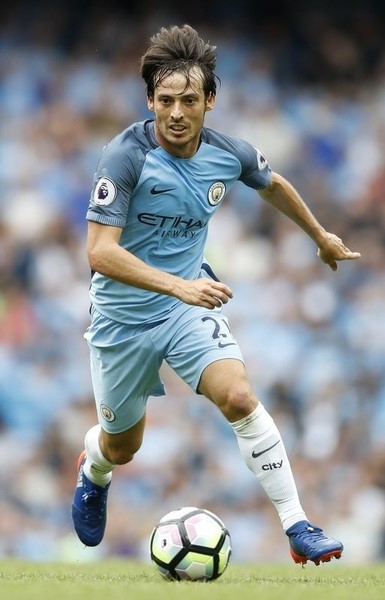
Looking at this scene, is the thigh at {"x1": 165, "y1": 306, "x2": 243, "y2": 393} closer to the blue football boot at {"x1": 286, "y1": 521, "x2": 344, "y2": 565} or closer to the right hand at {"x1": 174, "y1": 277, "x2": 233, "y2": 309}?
the right hand at {"x1": 174, "y1": 277, "x2": 233, "y2": 309}

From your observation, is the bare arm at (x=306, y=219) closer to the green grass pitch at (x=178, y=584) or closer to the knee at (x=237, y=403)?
the knee at (x=237, y=403)

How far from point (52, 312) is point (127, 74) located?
3.00m

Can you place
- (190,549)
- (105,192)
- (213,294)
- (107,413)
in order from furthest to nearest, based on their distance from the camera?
(107,413), (105,192), (190,549), (213,294)

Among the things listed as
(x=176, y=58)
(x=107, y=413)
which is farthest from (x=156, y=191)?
(x=107, y=413)

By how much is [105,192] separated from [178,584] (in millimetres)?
1861

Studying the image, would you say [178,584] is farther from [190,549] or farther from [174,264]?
[174,264]

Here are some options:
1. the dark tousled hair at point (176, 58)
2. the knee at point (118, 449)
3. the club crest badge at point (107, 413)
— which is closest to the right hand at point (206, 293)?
the dark tousled hair at point (176, 58)

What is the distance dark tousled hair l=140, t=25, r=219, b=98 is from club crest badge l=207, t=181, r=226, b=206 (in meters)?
0.50

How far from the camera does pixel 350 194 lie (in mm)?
12797

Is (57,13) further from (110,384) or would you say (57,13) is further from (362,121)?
(110,384)

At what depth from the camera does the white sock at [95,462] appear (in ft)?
22.9

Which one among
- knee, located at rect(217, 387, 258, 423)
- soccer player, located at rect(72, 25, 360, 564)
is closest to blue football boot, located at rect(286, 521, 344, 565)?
soccer player, located at rect(72, 25, 360, 564)

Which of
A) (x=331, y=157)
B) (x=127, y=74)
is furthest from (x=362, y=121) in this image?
(x=127, y=74)

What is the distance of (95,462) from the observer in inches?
277
